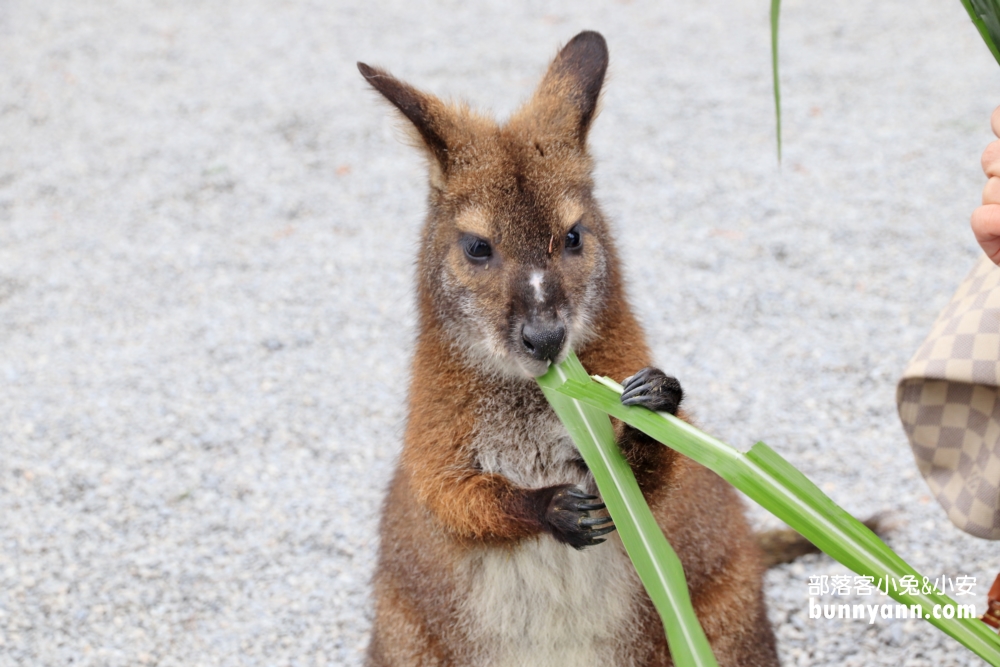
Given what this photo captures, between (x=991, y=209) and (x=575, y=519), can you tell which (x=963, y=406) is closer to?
(x=991, y=209)

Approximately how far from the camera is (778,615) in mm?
3242

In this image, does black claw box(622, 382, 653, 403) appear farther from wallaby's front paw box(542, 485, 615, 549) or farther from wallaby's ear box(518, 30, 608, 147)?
wallaby's ear box(518, 30, 608, 147)

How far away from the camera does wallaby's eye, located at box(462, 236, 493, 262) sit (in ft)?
7.75

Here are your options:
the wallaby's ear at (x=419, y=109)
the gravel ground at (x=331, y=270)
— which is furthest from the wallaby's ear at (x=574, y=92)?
the gravel ground at (x=331, y=270)

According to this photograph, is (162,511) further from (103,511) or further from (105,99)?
(105,99)

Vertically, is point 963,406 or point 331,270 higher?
point 963,406

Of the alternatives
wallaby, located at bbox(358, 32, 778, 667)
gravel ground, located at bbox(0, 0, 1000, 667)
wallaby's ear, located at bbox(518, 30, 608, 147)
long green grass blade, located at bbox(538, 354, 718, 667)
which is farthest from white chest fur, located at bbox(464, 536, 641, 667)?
wallaby's ear, located at bbox(518, 30, 608, 147)

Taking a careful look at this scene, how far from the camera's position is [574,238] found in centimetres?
243

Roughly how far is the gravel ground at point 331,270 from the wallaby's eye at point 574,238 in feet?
5.28

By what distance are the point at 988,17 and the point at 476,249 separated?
121cm

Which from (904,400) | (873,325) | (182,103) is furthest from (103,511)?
(182,103)

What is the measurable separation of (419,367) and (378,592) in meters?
0.67

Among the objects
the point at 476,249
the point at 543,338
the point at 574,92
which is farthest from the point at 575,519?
the point at 574,92

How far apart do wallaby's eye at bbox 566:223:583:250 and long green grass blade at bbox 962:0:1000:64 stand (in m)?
1.03
